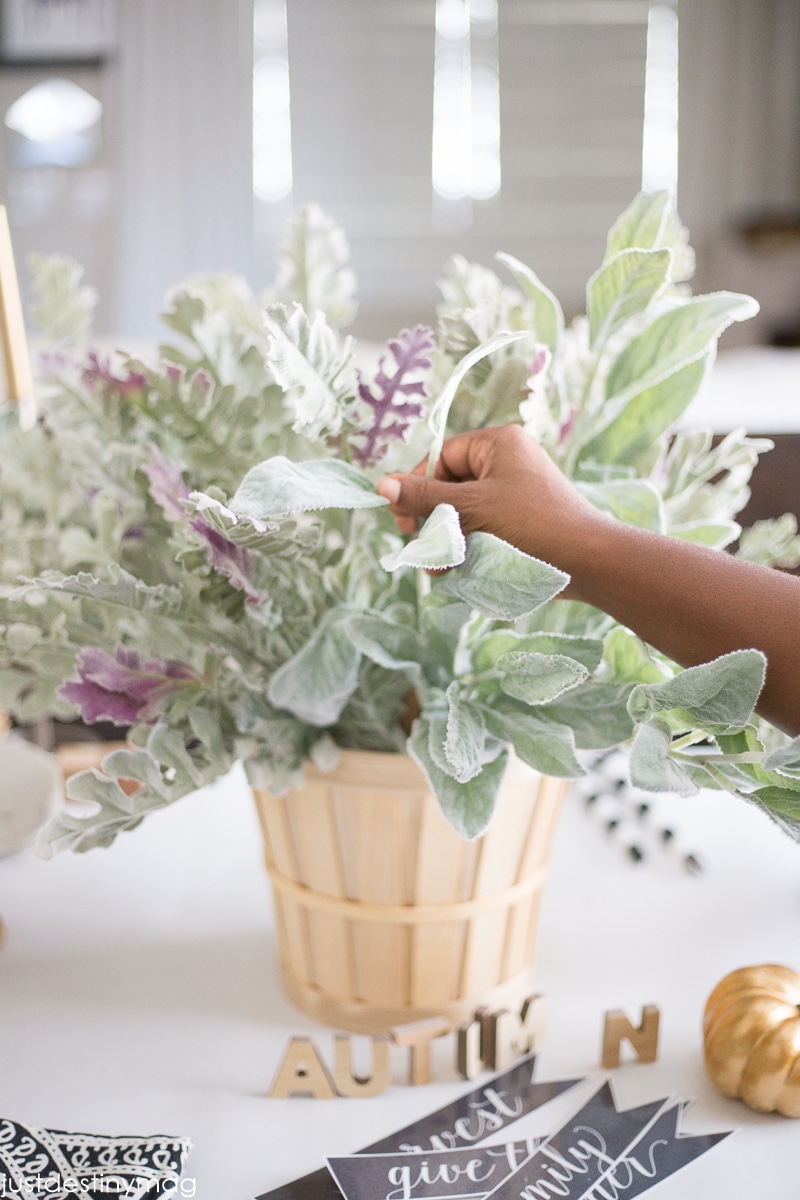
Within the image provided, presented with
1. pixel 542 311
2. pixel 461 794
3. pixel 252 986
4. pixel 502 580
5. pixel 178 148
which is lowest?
pixel 252 986

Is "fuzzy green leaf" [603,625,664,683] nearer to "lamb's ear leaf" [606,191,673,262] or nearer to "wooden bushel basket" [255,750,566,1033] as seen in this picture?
"wooden bushel basket" [255,750,566,1033]

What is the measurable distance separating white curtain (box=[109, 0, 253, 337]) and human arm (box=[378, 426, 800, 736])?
3786 millimetres

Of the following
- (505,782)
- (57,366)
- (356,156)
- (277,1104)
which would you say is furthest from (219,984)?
(356,156)

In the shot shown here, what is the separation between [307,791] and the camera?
1.80ft

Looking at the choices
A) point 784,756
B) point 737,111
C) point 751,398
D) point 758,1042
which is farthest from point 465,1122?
point 737,111

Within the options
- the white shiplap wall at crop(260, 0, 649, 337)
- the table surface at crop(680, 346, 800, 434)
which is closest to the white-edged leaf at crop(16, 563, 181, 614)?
the table surface at crop(680, 346, 800, 434)

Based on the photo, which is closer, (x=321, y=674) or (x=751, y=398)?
(x=321, y=674)

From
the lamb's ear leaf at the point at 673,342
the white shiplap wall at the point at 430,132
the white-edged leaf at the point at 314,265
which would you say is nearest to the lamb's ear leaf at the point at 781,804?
the lamb's ear leaf at the point at 673,342

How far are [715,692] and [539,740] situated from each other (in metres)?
0.10

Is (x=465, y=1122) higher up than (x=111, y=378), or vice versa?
(x=111, y=378)

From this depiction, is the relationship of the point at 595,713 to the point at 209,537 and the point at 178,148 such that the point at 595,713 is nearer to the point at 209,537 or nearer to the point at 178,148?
the point at 209,537

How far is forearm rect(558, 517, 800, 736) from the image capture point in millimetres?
410

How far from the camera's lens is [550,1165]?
1.57ft

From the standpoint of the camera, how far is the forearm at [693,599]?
1.35 feet
